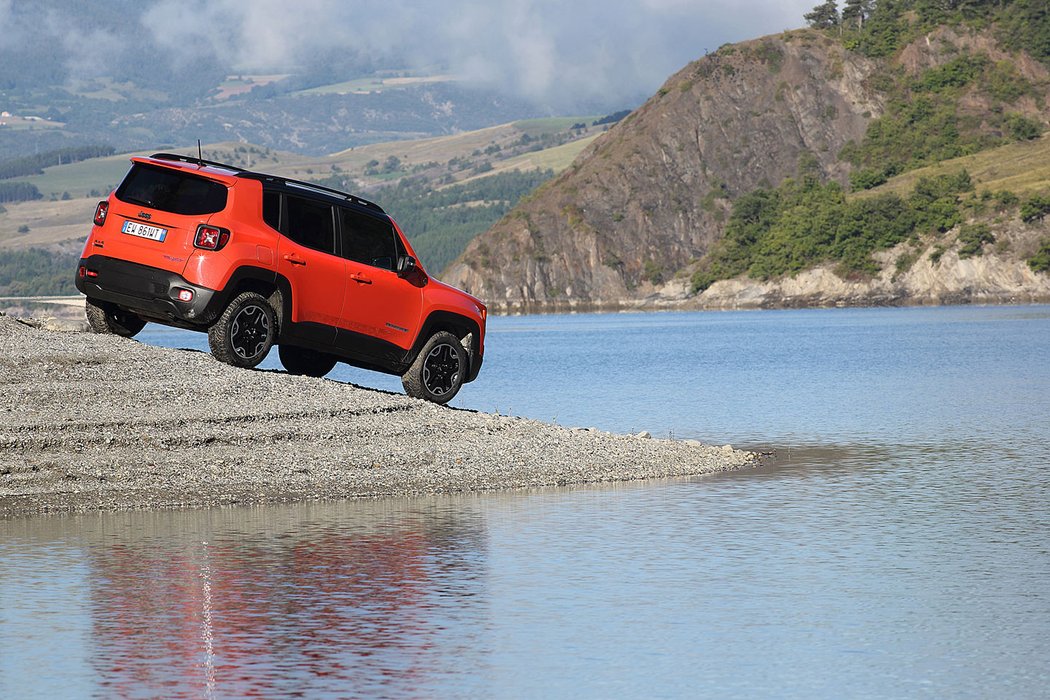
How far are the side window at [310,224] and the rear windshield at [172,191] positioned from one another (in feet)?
3.85

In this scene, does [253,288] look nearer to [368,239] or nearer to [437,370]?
[368,239]

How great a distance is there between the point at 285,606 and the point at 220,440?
8580 millimetres

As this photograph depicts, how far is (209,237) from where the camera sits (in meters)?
22.1

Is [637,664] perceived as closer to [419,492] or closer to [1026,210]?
[419,492]

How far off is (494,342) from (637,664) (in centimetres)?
11324

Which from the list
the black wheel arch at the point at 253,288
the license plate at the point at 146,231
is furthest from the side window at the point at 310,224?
the license plate at the point at 146,231

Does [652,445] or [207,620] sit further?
[652,445]

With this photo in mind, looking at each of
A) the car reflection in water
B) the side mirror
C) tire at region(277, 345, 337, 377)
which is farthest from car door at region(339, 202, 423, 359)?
the car reflection in water

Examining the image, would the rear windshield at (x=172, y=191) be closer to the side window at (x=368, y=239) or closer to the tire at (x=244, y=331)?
the tire at (x=244, y=331)

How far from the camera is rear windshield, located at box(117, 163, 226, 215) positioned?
2216 centimetres

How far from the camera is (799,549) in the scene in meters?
18.5

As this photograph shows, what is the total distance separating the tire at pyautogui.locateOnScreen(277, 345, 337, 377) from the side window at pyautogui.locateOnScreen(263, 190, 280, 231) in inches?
173

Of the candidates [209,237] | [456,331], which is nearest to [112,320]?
[209,237]

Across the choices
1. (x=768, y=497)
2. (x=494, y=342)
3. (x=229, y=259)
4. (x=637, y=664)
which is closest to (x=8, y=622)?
(x=637, y=664)
